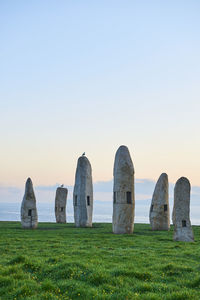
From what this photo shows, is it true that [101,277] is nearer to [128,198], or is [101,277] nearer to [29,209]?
[128,198]

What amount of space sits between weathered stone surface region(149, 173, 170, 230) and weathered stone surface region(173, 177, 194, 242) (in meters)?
9.39

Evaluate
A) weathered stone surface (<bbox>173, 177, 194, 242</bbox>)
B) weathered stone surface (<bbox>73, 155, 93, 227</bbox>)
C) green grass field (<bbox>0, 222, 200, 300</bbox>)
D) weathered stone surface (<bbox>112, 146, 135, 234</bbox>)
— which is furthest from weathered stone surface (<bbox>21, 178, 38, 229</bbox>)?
green grass field (<bbox>0, 222, 200, 300</bbox>)

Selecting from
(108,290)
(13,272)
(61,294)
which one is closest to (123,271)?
(108,290)

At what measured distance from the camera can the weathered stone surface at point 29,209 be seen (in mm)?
29281

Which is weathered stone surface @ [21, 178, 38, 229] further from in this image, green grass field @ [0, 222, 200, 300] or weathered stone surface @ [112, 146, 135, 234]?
green grass field @ [0, 222, 200, 300]

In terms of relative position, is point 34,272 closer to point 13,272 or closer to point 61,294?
point 13,272

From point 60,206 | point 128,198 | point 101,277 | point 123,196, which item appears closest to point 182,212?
point 128,198

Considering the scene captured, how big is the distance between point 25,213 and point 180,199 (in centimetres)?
1398

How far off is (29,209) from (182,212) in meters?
13.9

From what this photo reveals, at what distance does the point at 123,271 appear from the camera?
1073cm

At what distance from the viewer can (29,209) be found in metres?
29.7

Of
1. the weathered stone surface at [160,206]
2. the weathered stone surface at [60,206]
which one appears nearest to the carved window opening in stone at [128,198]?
the weathered stone surface at [160,206]

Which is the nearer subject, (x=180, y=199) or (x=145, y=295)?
(x=145, y=295)

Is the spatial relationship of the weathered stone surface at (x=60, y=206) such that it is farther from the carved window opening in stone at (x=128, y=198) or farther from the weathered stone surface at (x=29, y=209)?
the carved window opening in stone at (x=128, y=198)
